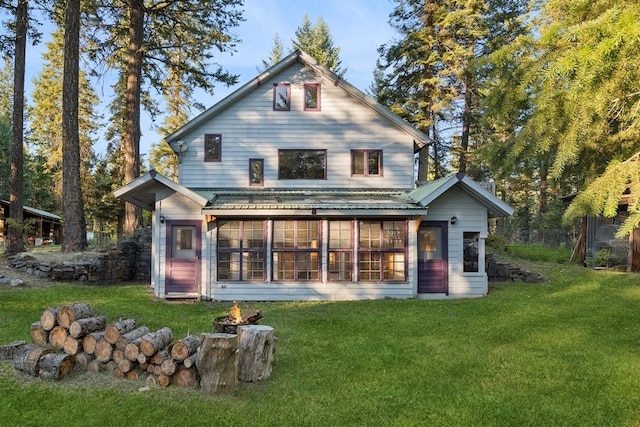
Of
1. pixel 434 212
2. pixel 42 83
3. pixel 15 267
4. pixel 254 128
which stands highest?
pixel 42 83

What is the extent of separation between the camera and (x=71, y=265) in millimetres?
13656

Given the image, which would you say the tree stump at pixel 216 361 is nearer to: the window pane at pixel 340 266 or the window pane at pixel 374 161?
the window pane at pixel 340 266

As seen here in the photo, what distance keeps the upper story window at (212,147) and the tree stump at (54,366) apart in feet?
31.5

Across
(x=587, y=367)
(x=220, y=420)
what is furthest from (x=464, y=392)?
(x=220, y=420)

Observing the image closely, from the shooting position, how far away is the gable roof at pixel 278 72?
14086 millimetres

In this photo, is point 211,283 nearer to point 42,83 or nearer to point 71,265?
point 71,265

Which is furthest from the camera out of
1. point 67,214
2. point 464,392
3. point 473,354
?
point 67,214

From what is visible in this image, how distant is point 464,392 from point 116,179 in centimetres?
2781

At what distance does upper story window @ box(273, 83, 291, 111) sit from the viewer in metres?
14.5

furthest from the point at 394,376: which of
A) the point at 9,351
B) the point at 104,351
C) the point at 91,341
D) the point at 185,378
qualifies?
the point at 9,351

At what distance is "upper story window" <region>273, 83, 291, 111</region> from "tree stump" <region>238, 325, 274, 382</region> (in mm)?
10204

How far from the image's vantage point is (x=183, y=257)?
1194 centimetres

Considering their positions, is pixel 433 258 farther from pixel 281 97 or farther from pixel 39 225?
pixel 39 225

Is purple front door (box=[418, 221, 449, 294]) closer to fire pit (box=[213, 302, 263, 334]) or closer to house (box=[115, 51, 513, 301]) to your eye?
house (box=[115, 51, 513, 301])
